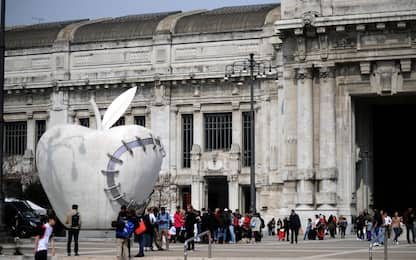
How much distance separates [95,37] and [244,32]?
13.9 m

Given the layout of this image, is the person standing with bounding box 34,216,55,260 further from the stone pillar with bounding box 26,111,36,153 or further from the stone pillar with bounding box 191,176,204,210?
the stone pillar with bounding box 26,111,36,153

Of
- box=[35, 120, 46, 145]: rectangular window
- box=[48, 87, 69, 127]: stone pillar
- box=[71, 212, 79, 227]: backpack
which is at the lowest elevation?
box=[71, 212, 79, 227]: backpack

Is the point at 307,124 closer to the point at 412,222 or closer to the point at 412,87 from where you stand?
the point at 412,87

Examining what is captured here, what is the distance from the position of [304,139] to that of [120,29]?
30.4m

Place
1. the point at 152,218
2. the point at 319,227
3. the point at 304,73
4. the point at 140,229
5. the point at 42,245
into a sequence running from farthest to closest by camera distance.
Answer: the point at 304,73 → the point at 319,227 → the point at 152,218 → the point at 140,229 → the point at 42,245

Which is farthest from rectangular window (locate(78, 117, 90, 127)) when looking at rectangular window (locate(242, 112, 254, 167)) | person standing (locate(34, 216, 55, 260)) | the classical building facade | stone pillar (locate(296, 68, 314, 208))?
person standing (locate(34, 216, 55, 260))

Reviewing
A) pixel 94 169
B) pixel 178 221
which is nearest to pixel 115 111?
pixel 94 169

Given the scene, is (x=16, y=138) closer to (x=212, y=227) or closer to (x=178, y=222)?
(x=178, y=222)

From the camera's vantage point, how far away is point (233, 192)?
85562 millimetres

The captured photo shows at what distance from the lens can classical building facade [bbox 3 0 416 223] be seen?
66.6m

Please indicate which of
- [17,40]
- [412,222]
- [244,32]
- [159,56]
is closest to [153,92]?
[159,56]

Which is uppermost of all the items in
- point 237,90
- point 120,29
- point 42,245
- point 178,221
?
point 120,29

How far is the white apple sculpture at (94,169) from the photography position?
51.2 m

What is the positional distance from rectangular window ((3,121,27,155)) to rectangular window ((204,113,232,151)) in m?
16.8
